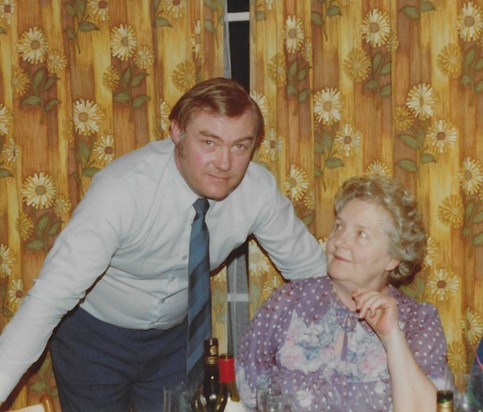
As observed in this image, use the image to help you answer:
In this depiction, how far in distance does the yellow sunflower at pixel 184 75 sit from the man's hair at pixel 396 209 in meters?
0.80

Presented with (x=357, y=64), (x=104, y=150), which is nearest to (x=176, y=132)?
(x=104, y=150)

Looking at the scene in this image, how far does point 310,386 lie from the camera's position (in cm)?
197

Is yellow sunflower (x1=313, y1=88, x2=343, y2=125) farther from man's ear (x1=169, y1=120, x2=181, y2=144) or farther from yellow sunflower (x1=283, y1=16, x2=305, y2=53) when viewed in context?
man's ear (x1=169, y1=120, x2=181, y2=144)

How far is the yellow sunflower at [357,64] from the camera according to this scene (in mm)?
2543

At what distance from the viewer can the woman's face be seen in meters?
2.05

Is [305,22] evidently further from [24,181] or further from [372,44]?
[24,181]

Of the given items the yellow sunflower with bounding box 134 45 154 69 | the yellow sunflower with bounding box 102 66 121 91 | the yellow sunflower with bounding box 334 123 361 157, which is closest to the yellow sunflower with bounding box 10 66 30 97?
the yellow sunflower with bounding box 102 66 121 91

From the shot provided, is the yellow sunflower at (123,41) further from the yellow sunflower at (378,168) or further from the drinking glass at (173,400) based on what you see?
the drinking glass at (173,400)

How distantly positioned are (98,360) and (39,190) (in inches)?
31.0

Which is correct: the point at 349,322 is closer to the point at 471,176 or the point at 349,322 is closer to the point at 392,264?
the point at 392,264

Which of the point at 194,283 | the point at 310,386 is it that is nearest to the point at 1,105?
the point at 194,283

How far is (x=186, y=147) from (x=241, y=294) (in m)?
0.89

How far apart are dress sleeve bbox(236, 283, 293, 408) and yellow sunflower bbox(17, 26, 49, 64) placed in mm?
1323

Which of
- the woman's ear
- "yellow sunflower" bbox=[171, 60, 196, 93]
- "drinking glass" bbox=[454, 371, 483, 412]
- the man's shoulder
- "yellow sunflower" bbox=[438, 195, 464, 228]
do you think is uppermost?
"yellow sunflower" bbox=[171, 60, 196, 93]
